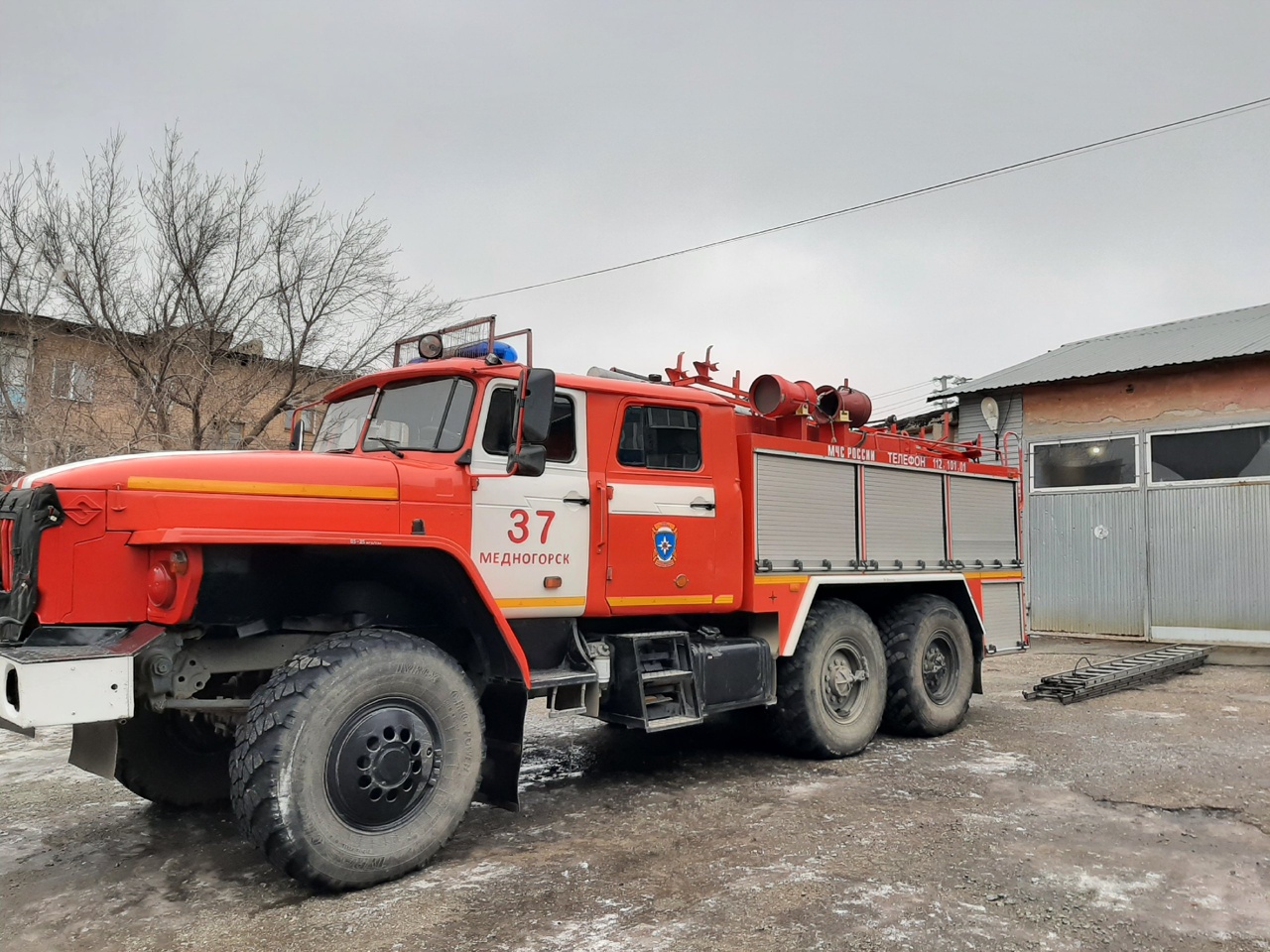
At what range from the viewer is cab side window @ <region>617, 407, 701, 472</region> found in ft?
19.8

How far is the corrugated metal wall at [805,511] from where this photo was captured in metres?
6.65

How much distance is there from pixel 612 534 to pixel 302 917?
106 inches

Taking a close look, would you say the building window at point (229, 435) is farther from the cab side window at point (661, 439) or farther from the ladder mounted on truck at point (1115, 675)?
the ladder mounted on truck at point (1115, 675)

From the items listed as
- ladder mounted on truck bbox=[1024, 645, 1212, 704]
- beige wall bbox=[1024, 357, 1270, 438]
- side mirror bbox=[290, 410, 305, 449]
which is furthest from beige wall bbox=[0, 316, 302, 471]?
beige wall bbox=[1024, 357, 1270, 438]

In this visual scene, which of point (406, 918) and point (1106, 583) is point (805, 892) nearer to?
point (406, 918)

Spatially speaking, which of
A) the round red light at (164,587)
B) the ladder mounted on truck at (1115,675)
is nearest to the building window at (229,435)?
the round red light at (164,587)

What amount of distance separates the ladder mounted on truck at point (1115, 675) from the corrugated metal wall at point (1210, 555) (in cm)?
138

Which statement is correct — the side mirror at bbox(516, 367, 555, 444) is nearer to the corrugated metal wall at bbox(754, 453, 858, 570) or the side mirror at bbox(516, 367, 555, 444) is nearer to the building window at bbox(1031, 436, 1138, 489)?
the corrugated metal wall at bbox(754, 453, 858, 570)

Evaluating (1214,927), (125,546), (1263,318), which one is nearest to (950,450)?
(1214,927)

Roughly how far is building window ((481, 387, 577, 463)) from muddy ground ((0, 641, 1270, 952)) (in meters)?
2.17

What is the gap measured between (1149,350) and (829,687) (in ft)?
37.4

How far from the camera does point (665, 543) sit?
603cm

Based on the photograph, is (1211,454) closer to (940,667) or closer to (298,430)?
(940,667)

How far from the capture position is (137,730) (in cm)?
534
